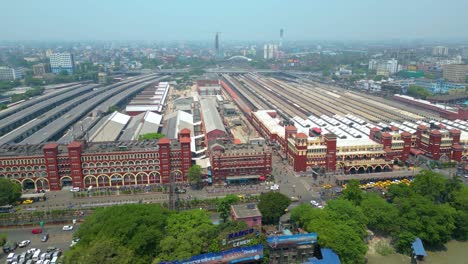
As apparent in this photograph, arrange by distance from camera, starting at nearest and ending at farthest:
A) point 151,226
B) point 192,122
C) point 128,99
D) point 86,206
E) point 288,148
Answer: point 151,226 → point 86,206 → point 288,148 → point 192,122 → point 128,99

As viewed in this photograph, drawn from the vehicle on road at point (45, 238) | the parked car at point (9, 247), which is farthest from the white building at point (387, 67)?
the parked car at point (9, 247)

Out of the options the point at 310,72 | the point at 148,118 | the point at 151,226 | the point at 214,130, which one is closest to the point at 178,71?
the point at 310,72

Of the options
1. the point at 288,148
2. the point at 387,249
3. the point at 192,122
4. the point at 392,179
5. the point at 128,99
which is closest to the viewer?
the point at 387,249

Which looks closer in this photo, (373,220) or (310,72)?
(373,220)

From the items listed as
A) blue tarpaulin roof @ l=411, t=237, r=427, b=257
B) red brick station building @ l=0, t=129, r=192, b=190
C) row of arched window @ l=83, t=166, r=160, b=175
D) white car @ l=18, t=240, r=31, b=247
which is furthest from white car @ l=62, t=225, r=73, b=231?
blue tarpaulin roof @ l=411, t=237, r=427, b=257

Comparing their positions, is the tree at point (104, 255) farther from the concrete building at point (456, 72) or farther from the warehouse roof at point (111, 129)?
the concrete building at point (456, 72)

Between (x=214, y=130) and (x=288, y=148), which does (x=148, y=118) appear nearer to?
(x=214, y=130)
